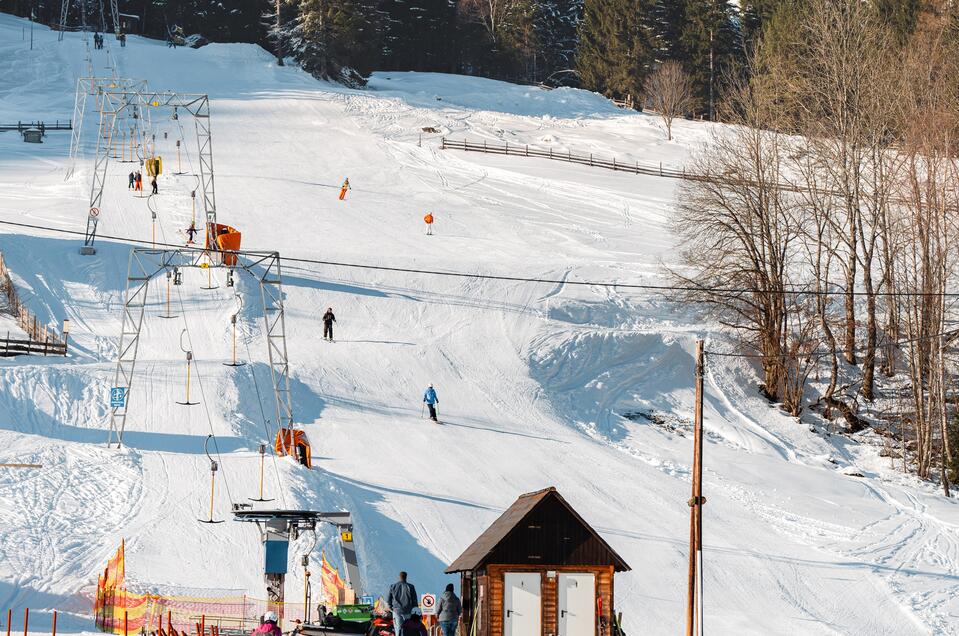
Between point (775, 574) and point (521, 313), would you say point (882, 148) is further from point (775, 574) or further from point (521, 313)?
point (775, 574)

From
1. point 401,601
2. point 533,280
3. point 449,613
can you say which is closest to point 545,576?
point 449,613

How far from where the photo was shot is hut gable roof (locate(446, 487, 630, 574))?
19.2 meters

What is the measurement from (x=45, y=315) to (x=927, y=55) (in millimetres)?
31158

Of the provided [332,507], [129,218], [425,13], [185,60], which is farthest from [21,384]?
[425,13]

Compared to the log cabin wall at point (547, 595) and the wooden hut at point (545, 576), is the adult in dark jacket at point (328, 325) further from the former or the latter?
the log cabin wall at point (547, 595)

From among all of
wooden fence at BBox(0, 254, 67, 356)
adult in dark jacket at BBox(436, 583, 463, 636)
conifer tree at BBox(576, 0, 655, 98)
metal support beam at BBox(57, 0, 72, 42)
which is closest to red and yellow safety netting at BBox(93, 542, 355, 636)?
adult in dark jacket at BBox(436, 583, 463, 636)

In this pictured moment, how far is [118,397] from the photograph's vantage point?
31.5m

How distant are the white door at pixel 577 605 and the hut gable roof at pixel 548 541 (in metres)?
0.28

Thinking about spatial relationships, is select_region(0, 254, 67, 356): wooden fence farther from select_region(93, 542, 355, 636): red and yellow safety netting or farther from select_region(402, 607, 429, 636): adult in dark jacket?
select_region(402, 607, 429, 636): adult in dark jacket

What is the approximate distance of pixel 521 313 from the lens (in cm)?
4412

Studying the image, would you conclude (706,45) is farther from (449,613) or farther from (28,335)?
(449,613)

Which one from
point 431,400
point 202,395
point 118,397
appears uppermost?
point 118,397

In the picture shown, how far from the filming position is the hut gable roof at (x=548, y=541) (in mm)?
19188

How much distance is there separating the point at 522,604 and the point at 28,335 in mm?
24716
